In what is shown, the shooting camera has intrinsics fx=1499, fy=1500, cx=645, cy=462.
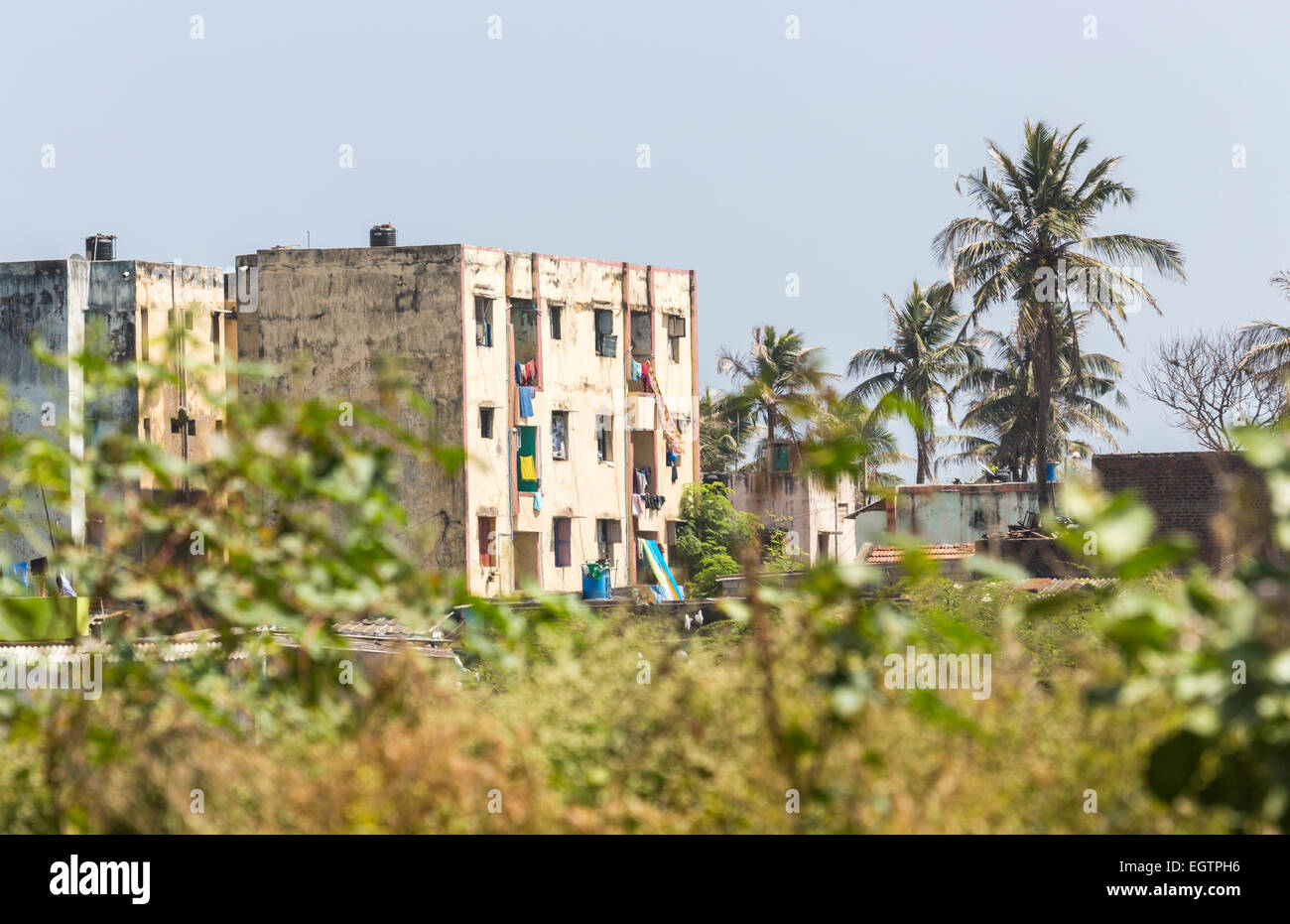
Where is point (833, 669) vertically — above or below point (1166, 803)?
above

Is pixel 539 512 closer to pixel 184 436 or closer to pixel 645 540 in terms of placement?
pixel 645 540

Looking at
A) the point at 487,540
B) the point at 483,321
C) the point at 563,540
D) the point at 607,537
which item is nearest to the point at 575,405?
the point at 563,540

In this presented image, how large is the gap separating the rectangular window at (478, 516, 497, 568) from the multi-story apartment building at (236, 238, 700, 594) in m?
0.05

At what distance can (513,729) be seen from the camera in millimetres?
3287

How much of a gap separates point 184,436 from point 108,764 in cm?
4246

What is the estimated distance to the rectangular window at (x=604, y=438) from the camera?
47312 mm

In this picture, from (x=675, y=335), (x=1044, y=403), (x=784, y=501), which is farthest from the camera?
(x=784, y=501)

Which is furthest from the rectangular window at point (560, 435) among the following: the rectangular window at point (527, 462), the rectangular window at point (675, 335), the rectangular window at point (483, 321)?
the rectangular window at point (675, 335)

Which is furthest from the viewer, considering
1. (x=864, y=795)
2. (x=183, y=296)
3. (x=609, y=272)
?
(x=609, y=272)

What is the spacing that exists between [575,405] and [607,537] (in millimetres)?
4345

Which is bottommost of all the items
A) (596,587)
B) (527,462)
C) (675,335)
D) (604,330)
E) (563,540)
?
(596,587)

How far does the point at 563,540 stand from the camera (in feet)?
150

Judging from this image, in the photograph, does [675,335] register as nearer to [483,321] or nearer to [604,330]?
[604,330]

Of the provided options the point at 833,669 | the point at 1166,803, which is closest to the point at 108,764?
the point at 833,669
